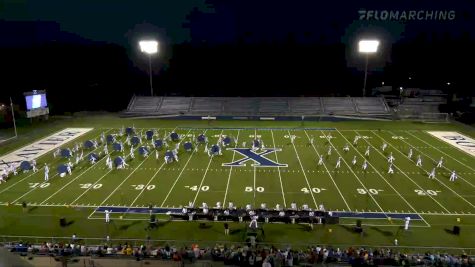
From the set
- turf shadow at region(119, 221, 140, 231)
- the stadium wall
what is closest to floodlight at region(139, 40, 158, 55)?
the stadium wall

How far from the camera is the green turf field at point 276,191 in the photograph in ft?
46.8

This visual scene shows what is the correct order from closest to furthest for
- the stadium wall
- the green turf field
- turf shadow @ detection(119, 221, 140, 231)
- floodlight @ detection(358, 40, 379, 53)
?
the green turf field, turf shadow @ detection(119, 221, 140, 231), the stadium wall, floodlight @ detection(358, 40, 379, 53)

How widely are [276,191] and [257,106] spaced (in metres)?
24.3

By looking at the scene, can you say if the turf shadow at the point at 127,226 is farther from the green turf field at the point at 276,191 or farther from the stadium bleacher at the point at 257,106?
the stadium bleacher at the point at 257,106

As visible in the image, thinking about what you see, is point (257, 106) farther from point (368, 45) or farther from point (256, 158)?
point (256, 158)

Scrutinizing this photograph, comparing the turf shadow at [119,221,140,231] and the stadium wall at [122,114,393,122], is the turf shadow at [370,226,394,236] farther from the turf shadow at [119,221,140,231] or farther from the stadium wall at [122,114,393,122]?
the stadium wall at [122,114,393,122]

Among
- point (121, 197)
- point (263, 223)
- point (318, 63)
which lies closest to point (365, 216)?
point (263, 223)

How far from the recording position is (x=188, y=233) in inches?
561

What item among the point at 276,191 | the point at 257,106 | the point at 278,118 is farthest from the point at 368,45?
the point at 276,191

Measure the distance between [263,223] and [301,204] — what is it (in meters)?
2.51

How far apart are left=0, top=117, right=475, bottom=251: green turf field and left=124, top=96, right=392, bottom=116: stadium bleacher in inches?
501

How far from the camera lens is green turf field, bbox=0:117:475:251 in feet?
46.8

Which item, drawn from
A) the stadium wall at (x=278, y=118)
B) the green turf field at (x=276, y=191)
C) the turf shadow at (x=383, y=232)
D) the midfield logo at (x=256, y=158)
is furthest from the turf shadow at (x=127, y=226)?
the stadium wall at (x=278, y=118)

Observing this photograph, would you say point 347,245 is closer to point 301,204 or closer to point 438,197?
point 301,204
